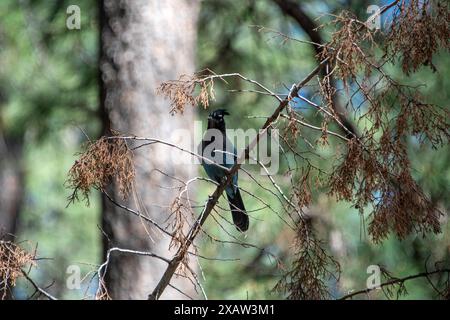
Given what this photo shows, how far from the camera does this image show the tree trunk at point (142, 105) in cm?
488

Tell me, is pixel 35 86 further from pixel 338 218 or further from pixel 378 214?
pixel 378 214

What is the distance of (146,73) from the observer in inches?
201

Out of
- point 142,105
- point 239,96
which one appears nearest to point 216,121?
point 142,105

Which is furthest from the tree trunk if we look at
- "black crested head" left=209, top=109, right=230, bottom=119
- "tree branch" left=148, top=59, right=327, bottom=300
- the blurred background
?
"tree branch" left=148, top=59, right=327, bottom=300

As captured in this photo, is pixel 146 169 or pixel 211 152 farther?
pixel 211 152

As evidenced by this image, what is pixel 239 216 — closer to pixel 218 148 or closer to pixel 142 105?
pixel 218 148

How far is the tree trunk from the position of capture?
4883 millimetres

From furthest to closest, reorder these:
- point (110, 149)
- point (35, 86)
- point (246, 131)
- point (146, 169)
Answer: point (35, 86), point (246, 131), point (146, 169), point (110, 149)

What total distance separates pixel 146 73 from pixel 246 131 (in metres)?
2.33

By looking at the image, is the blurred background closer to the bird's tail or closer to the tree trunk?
the tree trunk

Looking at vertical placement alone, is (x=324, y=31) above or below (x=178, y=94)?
above

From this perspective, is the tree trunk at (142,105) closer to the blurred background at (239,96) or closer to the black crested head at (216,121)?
the blurred background at (239,96)

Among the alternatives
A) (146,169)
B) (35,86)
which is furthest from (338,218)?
(35,86)

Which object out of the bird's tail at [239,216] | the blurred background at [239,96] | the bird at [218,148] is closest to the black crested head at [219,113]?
the bird at [218,148]
